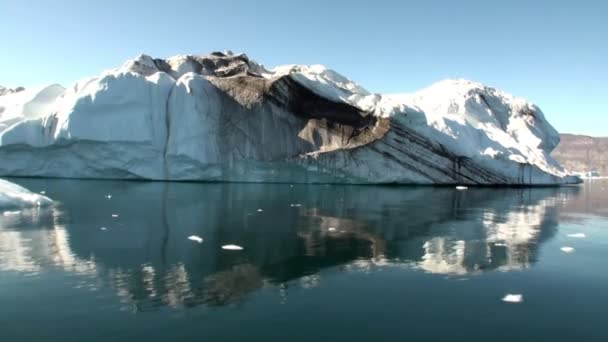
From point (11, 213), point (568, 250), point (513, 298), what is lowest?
point (513, 298)

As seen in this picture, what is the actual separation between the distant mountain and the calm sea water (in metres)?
104

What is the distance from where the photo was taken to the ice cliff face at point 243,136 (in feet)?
84.7

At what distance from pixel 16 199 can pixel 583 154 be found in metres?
128

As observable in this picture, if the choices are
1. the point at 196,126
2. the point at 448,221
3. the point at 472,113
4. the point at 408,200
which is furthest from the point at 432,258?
the point at 472,113

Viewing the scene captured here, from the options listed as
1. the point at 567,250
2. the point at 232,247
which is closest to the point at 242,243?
the point at 232,247

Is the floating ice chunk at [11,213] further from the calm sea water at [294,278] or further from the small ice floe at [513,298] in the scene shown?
the small ice floe at [513,298]

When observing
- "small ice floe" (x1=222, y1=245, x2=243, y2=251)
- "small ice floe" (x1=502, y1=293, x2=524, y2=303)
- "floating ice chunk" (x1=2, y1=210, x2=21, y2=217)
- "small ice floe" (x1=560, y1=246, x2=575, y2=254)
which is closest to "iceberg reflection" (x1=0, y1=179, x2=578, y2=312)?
A: "small ice floe" (x1=222, y1=245, x2=243, y2=251)

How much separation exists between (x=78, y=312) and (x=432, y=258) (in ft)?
17.9

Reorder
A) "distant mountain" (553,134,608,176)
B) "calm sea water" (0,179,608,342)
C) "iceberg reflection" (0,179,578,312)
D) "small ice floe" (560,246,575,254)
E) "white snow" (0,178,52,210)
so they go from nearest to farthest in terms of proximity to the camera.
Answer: "calm sea water" (0,179,608,342) < "iceberg reflection" (0,179,578,312) < "small ice floe" (560,246,575,254) < "white snow" (0,178,52,210) < "distant mountain" (553,134,608,176)

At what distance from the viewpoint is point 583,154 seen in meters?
116

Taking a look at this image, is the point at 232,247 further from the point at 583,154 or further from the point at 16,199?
the point at 583,154

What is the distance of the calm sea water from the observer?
4.75 m

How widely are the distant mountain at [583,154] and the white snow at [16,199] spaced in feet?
352

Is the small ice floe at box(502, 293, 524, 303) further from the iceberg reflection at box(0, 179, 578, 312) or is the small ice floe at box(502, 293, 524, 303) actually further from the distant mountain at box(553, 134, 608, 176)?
the distant mountain at box(553, 134, 608, 176)
